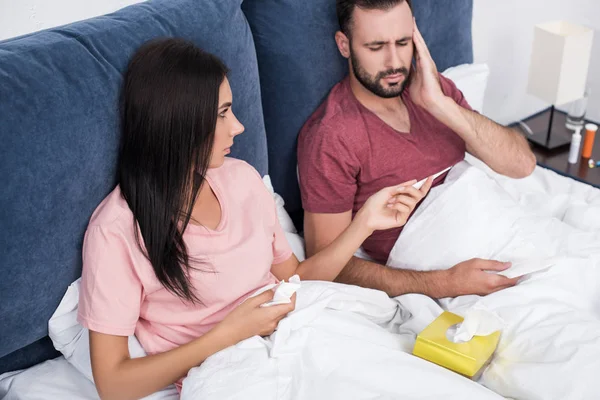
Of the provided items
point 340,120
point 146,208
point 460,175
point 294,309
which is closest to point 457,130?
point 460,175

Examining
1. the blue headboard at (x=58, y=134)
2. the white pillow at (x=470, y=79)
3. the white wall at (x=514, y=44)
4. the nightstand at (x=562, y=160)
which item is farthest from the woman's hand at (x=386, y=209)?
the white wall at (x=514, y=44)

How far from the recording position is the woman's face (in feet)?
3.83

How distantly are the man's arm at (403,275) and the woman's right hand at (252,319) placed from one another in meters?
0.39

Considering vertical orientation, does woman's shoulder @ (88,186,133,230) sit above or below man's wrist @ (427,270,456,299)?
above

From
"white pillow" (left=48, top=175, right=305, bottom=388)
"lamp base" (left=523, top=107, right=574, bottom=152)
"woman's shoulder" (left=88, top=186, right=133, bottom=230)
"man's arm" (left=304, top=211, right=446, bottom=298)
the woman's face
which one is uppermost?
the woman's face

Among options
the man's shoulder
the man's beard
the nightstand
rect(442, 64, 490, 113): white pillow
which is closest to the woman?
the man's shoulder

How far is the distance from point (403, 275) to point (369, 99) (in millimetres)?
449

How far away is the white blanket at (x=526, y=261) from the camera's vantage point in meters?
1.18

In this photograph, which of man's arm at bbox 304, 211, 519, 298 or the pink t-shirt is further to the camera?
man's arm at bbox 304, 211, 519, 298

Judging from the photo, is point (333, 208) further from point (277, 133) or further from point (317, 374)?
point (317, 374)

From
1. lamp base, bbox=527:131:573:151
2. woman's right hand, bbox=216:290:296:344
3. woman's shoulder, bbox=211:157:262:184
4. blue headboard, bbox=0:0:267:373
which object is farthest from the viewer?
lamp base, bbox=527:131:573:151

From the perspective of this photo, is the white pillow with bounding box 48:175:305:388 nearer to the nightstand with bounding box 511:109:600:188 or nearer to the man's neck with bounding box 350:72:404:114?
the man's neck with bounding box 350:72:404:114

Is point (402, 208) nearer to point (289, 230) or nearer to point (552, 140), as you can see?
point (289, 230)

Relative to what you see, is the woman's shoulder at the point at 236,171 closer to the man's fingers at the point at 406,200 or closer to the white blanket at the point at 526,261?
the man's fingers at the point at 406,200
